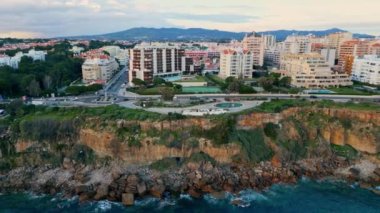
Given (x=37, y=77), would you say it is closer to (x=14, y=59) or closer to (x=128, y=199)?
(x=14, y=59)

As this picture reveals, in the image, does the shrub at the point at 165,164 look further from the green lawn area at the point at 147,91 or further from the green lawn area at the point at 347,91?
the green lawn area at the point at 347,91

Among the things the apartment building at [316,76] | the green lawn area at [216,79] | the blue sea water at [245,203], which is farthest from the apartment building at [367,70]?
the blue sea water at [245,203]

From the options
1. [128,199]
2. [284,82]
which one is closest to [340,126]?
[284,82]

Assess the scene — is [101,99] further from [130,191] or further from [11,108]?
[130,191]

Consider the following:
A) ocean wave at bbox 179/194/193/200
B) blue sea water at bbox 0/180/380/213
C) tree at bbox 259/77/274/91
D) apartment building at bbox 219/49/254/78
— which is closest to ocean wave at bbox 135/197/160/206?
blue sea water at bbox 0/180/380/213

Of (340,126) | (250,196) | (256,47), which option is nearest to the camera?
(250,196)

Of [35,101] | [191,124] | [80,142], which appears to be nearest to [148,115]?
[191,124]

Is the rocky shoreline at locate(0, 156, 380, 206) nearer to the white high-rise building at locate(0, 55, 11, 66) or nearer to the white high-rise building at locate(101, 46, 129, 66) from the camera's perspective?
the white high-rise building at locate(0, 55, 11, 66)
